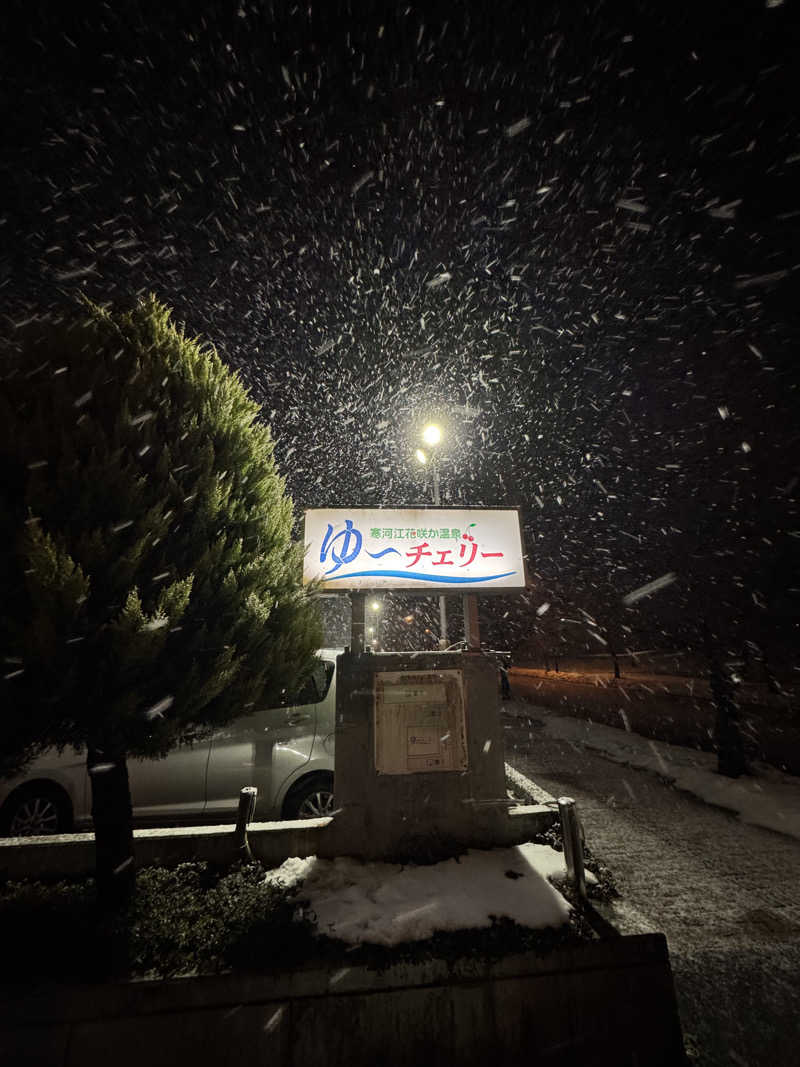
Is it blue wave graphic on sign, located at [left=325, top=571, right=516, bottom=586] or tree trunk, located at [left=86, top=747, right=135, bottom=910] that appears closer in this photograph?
tree trunk, located at [left=86, top=747, right=135, bottom=910]

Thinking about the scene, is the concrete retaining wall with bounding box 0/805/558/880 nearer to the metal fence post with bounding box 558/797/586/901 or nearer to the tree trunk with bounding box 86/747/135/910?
the tree trunk with bounding box 86/747/135/910

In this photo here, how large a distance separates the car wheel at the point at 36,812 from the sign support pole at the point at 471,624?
247 inches

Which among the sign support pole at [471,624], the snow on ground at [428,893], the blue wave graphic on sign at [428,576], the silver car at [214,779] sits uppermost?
the blue wave graphic on sign at [428,576]

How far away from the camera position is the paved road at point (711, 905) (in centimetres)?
377

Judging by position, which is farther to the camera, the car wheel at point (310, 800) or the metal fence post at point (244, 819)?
the car wheel at point (310, 800)

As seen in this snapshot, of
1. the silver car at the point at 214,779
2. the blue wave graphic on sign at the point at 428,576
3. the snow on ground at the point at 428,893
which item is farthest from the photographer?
the blue wave graphic on sign at the point at 428,576

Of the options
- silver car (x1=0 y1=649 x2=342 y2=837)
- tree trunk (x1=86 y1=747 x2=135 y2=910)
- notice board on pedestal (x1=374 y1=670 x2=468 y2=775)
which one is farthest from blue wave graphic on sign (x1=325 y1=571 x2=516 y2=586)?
tree trunk (x1=86 y1=747 x2=135 y2=910)

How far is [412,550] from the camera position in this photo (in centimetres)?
704

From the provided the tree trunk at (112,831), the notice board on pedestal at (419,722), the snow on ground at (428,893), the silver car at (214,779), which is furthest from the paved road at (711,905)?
the tree trunk at (112,831)

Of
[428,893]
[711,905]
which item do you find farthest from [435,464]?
[711,905]

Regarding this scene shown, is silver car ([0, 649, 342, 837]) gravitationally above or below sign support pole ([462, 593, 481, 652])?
below

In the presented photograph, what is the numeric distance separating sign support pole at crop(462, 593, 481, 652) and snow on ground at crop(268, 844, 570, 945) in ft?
8.72

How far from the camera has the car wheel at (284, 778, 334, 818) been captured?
6.54 m

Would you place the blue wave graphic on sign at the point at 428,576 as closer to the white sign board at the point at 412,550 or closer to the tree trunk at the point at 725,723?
the white sign board at the point at 412,550
